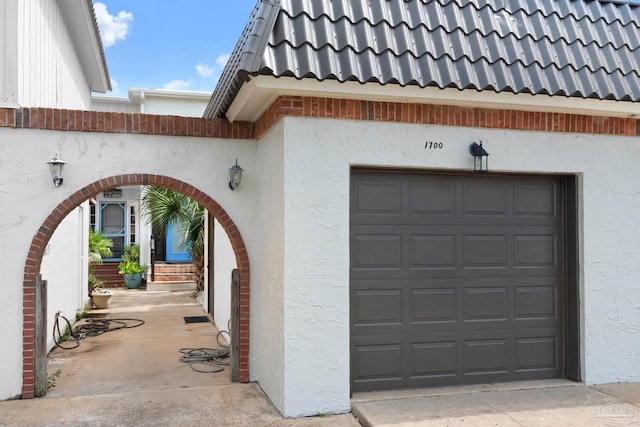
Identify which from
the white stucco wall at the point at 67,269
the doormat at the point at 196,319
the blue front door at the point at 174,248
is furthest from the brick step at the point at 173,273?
the doormat at the point at 196,319

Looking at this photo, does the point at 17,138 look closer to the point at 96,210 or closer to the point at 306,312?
the point at 306,312

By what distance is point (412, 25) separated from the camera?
228 inches

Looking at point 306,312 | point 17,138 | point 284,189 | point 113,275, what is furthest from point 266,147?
point 113,275

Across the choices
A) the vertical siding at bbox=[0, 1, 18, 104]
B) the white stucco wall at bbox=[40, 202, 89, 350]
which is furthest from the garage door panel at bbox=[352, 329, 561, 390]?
the white stucco wall at bbox=[40, 202, 89, 350]

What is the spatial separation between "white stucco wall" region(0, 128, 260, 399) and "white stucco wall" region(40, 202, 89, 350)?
2.13 metres

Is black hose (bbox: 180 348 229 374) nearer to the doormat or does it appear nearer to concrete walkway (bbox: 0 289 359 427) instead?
concrete walkway (bbox: 0 289 359 427)

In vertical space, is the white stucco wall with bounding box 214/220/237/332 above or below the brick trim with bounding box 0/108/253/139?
below

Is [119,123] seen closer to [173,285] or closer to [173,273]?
[173,285]

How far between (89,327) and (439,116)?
8.01 metres

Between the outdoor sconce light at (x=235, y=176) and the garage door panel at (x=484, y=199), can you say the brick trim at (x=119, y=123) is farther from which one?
the garage door panel at (x=484, y=199)

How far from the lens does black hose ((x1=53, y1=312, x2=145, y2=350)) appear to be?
30.3 ft

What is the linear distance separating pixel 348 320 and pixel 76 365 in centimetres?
429

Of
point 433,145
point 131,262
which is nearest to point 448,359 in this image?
point 433,145

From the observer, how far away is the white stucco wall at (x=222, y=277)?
30.6 ft
